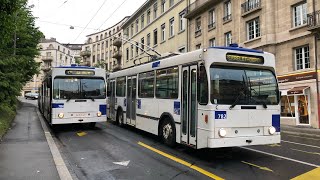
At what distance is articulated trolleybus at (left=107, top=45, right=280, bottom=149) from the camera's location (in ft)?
26.6

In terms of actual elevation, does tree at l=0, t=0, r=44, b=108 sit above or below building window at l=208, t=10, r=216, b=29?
below

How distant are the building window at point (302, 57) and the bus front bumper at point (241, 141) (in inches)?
602

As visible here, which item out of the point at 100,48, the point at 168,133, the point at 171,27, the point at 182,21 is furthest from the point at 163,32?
the point at 100,48

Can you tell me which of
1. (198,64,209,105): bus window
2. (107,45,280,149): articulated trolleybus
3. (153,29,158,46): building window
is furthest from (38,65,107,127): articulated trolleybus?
(153,29,158,46): building window

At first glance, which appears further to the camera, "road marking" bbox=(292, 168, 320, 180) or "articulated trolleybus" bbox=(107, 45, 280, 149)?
"articulated trolleybus" bbox=(107, 45, 280, 149)

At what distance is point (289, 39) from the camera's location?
23.0 m

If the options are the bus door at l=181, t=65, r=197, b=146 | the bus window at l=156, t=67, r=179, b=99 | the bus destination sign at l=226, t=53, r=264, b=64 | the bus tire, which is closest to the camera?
the bus destination sign at l=226, t=53, r=264, b=64

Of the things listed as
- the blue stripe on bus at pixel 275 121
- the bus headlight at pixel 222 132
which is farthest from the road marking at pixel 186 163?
the blue stripe on bus at pixel 275 121

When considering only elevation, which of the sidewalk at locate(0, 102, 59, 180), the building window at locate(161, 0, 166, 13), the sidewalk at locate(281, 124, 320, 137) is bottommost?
the sidewalk at locate(281, 124, 320, 137)

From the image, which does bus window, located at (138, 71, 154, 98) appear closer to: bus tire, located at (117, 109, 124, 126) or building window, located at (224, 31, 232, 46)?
bus tire, located at (117, 109, 124, 126)

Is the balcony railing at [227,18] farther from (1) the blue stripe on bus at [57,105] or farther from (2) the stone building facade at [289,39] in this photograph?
(1) the blue stripe on bus at [57,105]

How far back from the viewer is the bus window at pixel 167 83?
10.0 m

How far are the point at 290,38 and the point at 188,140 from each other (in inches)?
667

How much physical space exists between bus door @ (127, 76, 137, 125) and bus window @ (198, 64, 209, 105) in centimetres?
561
